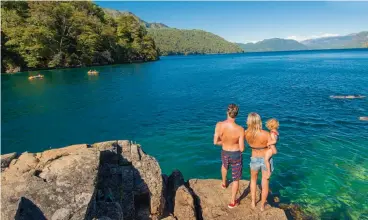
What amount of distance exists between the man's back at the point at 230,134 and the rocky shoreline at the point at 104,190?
6.81ft

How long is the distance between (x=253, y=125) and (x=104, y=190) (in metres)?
5.00

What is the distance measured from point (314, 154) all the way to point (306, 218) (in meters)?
7.26

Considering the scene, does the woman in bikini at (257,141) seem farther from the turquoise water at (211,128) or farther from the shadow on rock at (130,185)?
the turquoise water at (211,128)

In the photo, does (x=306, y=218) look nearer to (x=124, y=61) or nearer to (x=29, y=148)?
(x=29, y=148)

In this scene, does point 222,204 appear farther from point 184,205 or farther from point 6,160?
point 6,160

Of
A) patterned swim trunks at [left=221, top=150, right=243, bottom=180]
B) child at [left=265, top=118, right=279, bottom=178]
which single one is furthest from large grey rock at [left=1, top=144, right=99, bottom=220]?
child at [left=265, top=118, right=279, bottom=178]

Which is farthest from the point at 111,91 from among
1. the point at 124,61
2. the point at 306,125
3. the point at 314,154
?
the point at 124,61

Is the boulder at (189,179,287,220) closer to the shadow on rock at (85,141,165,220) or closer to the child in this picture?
the shadow on rock at (85,141,165,220)

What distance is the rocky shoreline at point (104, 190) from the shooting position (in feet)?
19.6

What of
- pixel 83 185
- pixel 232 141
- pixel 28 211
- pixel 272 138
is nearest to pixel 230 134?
pixel 232 141

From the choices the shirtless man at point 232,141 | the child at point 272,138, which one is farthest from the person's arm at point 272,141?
the shirtless man at point 232,141

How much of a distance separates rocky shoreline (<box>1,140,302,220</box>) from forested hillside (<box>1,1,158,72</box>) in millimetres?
80219

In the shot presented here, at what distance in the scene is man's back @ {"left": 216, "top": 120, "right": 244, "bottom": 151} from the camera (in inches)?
308

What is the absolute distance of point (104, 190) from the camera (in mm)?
7816
